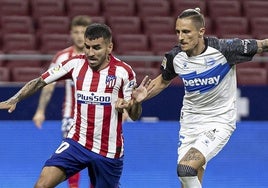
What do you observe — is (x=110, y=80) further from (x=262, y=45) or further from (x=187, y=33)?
(x=262, y=45)

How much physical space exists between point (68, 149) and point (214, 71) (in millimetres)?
1191

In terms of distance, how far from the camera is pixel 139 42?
13.4 meters

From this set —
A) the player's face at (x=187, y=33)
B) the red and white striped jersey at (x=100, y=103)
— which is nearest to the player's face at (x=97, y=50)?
the red and white striped jersey at (x=100, y=103)

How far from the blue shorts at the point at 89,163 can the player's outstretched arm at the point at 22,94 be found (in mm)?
420

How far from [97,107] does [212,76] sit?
2.88ft

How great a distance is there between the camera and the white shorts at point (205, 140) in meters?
6.19

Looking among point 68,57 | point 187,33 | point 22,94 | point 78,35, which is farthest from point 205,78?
point 68,57

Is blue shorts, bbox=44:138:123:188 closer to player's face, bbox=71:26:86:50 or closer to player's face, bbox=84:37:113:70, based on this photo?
player's face, bbox=84:37:113:70

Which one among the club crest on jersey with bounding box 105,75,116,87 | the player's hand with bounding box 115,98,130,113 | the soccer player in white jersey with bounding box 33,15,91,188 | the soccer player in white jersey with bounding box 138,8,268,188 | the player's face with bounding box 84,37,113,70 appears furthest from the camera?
the soccer player in white jersey with bounding box 33,15,91,188

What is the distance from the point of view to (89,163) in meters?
6.06

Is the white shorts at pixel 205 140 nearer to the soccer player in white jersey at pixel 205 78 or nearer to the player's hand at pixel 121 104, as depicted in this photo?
the soccer player in white jersey at pixel 205 78

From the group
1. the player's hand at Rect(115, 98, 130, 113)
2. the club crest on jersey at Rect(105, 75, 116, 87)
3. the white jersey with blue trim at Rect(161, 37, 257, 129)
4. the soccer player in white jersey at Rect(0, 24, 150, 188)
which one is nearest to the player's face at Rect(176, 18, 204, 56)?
the white jersey with blue trim at Rect(161, 37, 257, 129)

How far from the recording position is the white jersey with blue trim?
20.7 ft

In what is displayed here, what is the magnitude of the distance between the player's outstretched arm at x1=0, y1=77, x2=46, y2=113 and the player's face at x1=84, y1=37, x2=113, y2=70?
0.40 metres
